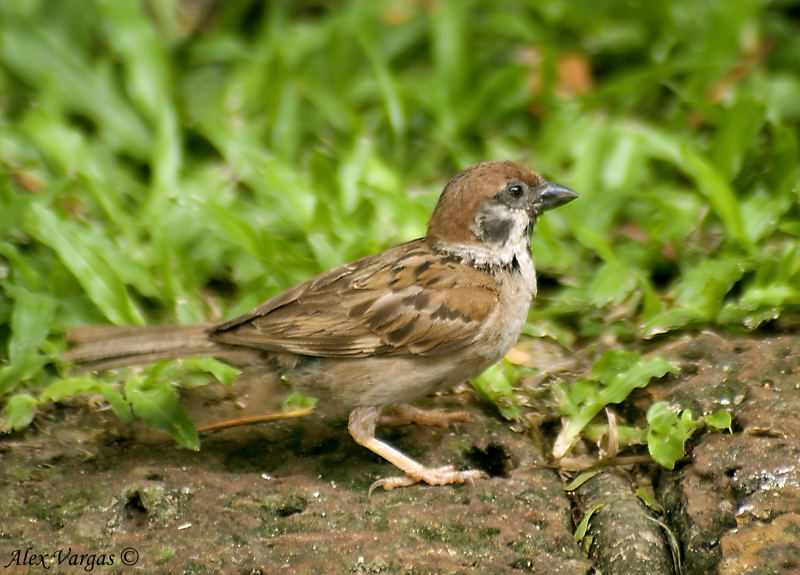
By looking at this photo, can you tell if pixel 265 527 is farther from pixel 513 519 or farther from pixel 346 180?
pixel 346 180

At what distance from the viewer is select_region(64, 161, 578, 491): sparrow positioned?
4539 millimetres

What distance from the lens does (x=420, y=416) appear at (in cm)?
493

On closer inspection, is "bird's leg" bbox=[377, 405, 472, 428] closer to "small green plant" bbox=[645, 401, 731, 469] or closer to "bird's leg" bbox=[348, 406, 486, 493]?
"bird's leg" bbox=[348, 406, 486, 493]

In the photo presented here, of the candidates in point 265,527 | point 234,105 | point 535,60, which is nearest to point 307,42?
point 234,105

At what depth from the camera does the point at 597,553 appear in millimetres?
3961

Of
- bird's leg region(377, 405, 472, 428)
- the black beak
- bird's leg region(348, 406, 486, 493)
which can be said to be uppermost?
the black beak

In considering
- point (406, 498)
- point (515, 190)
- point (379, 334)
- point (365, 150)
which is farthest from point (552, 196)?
point (365, 150)

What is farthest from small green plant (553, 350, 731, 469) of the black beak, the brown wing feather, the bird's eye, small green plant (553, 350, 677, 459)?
the bird's eye

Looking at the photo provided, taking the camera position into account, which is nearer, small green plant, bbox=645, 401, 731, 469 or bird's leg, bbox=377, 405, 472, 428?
small green plant, bbox=645, 401, 731, 469

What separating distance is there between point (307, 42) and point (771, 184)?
3.27 m

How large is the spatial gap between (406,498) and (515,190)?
1468 mm

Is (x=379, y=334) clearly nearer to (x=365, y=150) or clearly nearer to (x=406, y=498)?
(x=406, y=498)

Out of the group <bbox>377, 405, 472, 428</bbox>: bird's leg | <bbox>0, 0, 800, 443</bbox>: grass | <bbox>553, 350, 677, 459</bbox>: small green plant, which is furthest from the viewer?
<bbox>0, 0, 800, 443</bbox>: grass

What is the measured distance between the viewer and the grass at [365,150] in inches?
215
